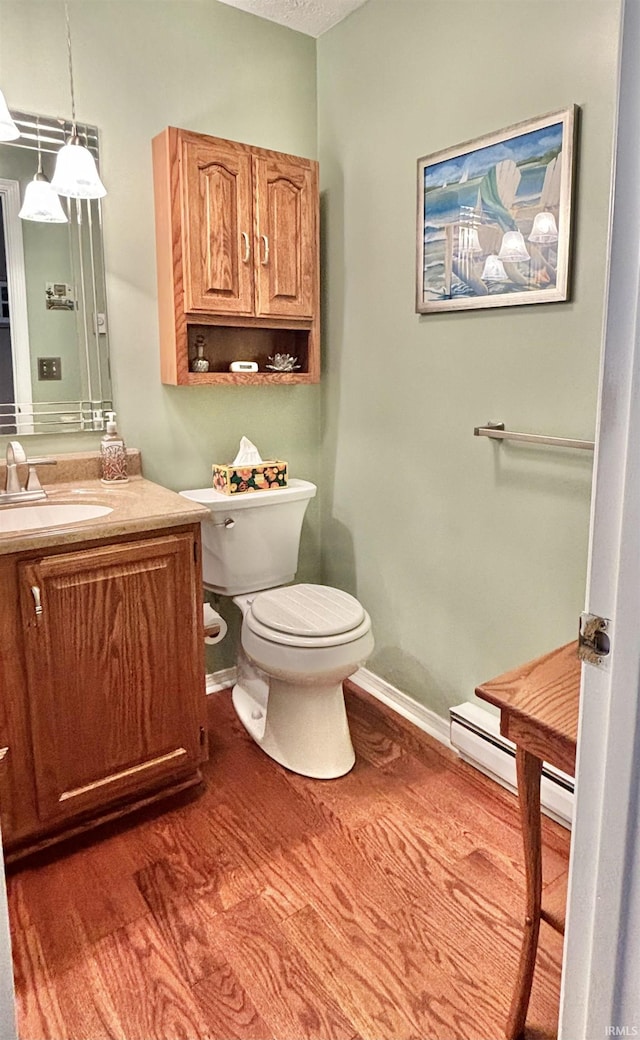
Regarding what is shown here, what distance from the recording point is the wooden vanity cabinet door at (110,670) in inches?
63.5

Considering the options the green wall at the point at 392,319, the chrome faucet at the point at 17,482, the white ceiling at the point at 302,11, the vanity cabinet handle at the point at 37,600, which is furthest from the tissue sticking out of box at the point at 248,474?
the white ceiling at the point at 302,11

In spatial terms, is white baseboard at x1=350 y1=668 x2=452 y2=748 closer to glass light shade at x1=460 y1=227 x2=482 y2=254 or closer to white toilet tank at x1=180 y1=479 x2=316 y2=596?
white toilet tank at x1=180 y1=479 x2=316 y2=596

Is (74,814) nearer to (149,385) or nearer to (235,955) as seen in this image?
(235,955)

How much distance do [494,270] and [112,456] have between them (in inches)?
48.3

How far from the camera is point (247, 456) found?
2328 mm

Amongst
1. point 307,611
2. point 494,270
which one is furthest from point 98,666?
point 494,270

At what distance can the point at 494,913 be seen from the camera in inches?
61.5

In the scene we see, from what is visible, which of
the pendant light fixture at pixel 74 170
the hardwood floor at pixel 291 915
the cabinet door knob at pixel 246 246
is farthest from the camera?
the cabinet door knob at pixel 246 246

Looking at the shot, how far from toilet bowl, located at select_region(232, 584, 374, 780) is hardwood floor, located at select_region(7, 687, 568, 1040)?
9 cm

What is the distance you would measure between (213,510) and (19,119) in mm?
1212

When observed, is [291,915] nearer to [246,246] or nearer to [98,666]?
[98,666]

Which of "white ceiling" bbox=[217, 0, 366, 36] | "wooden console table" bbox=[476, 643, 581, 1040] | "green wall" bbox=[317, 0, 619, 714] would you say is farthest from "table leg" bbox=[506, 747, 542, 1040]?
"white ceiling" bbox=[217, 0, 366, 36]

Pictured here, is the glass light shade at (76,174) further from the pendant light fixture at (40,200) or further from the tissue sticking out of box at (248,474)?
the tissue sticking out of box at (248,474)

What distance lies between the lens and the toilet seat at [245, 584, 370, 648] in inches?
77.4
